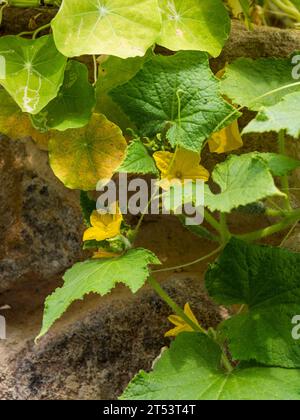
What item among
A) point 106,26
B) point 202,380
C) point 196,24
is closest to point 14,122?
point 106,26

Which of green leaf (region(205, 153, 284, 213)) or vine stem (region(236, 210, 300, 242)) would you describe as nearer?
green leaf (region(205, 153, 284, 213))

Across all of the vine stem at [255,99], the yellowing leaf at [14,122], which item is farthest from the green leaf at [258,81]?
the yellowing leaf at [14,122]

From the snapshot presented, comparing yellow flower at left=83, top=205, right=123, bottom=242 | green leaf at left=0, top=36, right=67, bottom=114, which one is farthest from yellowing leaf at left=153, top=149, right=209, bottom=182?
green leaf at left=0, top=36, right=67, bottom=114

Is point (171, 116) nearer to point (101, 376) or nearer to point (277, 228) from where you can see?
point (277, 228)

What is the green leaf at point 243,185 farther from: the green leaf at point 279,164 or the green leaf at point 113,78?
the green leaf at point 113,78

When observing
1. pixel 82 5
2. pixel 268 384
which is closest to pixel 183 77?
pixel 82 5

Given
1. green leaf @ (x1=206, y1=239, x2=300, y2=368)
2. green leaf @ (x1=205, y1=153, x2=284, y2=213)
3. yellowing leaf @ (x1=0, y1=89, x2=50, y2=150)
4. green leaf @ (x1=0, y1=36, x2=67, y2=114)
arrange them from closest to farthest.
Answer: green leaf @ (x1=205, y1=153, x2=284, y2=213) → green leaf @ (x1=206, y1=239, x2=300, y2=368) → green leaf @ (x1=0, y1=36, x2=67, y2=114) → yellowing leaf @ (x1=0, y1=89, x2=50, y2=150)

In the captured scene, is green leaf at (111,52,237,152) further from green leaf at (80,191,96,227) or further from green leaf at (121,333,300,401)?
green leaf at (121,333,300,401)
